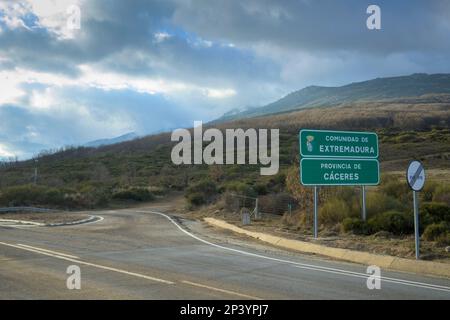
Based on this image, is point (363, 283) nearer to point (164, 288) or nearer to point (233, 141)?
point (164, 288)

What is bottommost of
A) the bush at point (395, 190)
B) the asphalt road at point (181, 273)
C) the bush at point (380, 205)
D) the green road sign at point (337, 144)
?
the asphalt road at point (181, 273)

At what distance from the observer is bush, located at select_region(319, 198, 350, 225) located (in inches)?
742

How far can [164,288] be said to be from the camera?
8.36 metres

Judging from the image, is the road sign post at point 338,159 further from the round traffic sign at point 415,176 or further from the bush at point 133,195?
the bush at point 133,195

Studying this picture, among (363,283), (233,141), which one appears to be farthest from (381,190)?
(233,141)

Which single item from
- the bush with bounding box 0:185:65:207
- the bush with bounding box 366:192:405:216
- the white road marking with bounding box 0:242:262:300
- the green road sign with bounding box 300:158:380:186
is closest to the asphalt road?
the white road marking with bounding box 0:242:262:300

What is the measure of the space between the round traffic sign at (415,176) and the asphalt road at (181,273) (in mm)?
2385

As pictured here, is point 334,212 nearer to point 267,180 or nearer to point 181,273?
point 181,273

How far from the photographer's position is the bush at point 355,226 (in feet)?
55.2

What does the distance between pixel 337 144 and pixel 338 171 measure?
36.8 inches

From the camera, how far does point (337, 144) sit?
17625mm

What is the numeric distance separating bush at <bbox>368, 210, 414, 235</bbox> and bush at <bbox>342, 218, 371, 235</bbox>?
17 centimetres

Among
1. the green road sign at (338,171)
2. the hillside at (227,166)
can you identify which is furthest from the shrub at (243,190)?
the green road sign at (338,171)

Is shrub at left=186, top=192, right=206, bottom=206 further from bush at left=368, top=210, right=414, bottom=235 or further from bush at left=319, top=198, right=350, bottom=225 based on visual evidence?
bush at left=368, top=210, right=414, bottom=235
